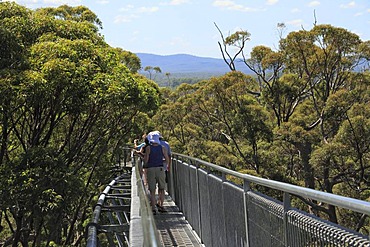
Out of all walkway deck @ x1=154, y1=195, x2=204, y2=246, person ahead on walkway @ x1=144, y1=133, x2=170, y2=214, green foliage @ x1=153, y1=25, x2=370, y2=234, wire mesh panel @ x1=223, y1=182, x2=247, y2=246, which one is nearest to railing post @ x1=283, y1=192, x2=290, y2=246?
wire mesh panel @ x1=223, y1=182, x2=247, y2=246

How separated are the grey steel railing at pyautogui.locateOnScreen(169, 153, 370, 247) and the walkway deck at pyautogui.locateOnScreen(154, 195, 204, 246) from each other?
185 mm

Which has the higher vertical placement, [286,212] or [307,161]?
[286,212]

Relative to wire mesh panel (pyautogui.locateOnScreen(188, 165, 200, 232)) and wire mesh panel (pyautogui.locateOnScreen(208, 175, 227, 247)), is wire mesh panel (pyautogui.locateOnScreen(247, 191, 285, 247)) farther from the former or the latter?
wire mesh panel (pyautogui.locateOnScreen(188, 165, 200, 232))

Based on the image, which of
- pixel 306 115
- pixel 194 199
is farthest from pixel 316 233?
pixel 306 115

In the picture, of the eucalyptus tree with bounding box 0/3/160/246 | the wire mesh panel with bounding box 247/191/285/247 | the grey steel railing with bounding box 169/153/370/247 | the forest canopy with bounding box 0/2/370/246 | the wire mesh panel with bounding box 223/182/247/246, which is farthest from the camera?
the forest canopy with bounding box 0/2/370/246

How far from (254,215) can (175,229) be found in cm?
435

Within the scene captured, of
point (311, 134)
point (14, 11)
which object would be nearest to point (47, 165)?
point (14, 11)

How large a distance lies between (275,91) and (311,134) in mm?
4300

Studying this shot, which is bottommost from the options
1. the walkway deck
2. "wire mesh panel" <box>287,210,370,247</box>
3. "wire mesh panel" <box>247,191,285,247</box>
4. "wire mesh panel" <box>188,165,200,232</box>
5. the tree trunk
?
the tree trunk

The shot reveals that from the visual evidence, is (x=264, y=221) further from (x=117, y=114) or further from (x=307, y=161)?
(x=307, y=161)

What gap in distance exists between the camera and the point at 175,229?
27.5 ft

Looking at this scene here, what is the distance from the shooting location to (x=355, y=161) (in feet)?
77.8

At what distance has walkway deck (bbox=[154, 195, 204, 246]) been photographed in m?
7.49

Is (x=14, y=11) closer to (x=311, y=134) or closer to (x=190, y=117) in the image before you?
(x=311, y=134)
